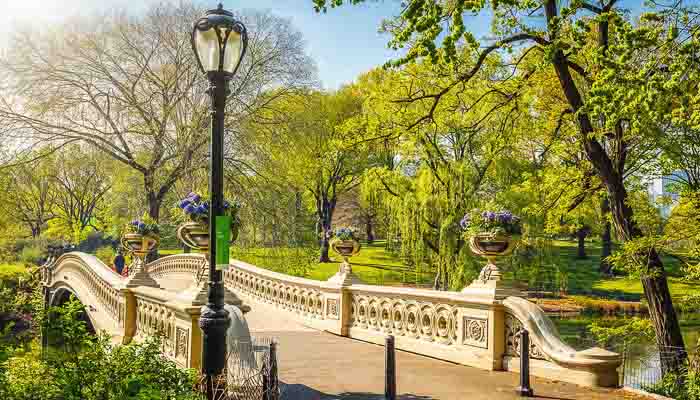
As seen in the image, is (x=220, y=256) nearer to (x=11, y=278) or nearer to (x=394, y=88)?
(x=394, y=88)

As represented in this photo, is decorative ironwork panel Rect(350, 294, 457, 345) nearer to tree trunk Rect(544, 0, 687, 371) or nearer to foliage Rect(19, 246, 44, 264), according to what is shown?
tree trunk Rect(544, 0, 687, 371)

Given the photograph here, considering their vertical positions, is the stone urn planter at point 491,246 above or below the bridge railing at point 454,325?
above

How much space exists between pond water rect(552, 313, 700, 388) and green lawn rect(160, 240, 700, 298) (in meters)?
1.64

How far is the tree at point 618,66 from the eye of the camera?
810cm

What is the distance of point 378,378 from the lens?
380 inches

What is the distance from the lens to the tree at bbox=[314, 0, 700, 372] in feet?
26.6

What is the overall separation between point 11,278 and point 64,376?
3170 centimetres

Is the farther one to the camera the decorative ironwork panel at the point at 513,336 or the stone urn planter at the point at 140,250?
the stone urn planter at the point at 140,250

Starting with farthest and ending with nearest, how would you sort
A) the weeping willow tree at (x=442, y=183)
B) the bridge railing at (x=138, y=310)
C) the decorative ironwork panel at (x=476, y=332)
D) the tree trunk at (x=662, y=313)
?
the weeping willow tree at (x=442, y=183)
the tree trunk at (x=662, y=313)
the decorative ironwork panel at (x=476, y=332)
the bridge railing at (x=138, y=310)

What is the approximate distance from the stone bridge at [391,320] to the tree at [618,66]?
306 cm

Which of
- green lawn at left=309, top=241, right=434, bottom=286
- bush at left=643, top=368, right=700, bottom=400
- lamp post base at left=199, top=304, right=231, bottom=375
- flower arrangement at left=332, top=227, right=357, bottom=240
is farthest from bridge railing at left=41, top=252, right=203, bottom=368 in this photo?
green lawn at left=309, top=241, right=434, bottom=286

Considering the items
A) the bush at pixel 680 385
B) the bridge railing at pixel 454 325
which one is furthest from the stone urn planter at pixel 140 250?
the bush at pixel 680 385

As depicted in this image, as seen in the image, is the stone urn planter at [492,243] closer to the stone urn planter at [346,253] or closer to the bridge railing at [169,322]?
the stone urn planter at [346,253]

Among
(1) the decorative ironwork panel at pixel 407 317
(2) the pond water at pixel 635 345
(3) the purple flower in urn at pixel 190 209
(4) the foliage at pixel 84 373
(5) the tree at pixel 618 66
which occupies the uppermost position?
(5) the tree at pixel 618 66
